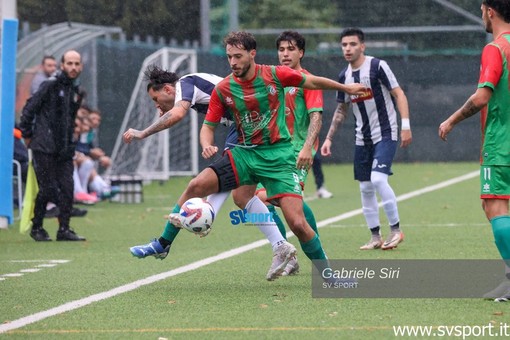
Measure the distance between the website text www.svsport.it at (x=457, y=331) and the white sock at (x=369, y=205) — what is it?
545cm

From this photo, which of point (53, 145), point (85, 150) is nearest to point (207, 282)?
point (53, 145)

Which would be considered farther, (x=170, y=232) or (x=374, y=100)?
(x=374, y=100)

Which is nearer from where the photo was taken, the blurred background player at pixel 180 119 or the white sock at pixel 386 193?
the blurred background player at pixel 180 119

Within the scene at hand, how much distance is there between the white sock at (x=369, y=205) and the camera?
42.3 ft

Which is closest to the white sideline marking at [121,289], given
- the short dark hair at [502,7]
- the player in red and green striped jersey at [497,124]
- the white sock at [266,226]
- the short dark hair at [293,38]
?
the white sock at [266,226]

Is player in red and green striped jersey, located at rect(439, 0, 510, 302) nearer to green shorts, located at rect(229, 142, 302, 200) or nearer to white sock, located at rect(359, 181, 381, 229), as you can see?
green shorts, located at rect(229, 142, 302, 200)

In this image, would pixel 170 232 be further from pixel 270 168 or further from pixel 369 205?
pixel 369 205

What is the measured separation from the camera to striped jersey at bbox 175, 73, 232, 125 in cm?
1012

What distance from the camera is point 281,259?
995 centimetres

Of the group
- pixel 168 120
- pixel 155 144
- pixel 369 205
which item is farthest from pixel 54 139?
pixel 155 144

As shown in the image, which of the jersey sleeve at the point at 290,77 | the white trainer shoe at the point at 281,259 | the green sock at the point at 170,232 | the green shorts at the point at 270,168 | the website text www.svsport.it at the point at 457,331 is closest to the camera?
the website text www.svsport.it at the point at 457,331

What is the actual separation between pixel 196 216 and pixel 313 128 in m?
1.41

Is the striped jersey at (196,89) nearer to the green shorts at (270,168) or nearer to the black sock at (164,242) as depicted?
the green shorts at (270,168)

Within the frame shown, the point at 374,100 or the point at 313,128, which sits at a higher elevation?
the point at 374,100
